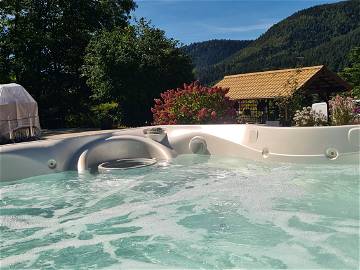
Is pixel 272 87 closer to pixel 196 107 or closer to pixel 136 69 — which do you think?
pixel 136 69

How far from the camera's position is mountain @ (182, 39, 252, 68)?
280ft

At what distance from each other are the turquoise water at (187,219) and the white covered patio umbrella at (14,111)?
4035 millimetres

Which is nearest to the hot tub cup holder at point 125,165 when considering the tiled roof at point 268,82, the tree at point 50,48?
the tiled roof at point 268,82

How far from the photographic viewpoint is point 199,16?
14.8 m

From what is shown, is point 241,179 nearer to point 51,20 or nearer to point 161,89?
point 161,89

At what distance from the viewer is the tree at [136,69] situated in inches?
496

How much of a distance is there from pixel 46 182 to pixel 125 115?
762 cm

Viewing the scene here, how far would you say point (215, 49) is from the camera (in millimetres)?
88688

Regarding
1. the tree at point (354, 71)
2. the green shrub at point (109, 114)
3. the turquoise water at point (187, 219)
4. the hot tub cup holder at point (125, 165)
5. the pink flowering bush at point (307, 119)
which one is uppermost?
the tree at point (354, 71)

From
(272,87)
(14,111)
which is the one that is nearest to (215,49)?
(272,87)

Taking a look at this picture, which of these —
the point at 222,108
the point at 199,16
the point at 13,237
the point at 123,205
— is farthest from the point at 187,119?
the point at 199,16

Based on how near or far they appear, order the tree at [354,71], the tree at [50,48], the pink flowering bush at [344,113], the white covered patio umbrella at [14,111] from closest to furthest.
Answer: the pink flowering bush at [344,113]
the white covered patio umbrella at [14,111]
the tree at [50,48]
the tree at [354,71]

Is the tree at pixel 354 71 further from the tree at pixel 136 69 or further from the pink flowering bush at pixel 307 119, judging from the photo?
the pink flowering bush at pixel 307 119

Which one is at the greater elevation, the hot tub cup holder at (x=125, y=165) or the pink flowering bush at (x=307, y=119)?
the pink flowering bush at (x=307, y=119)
